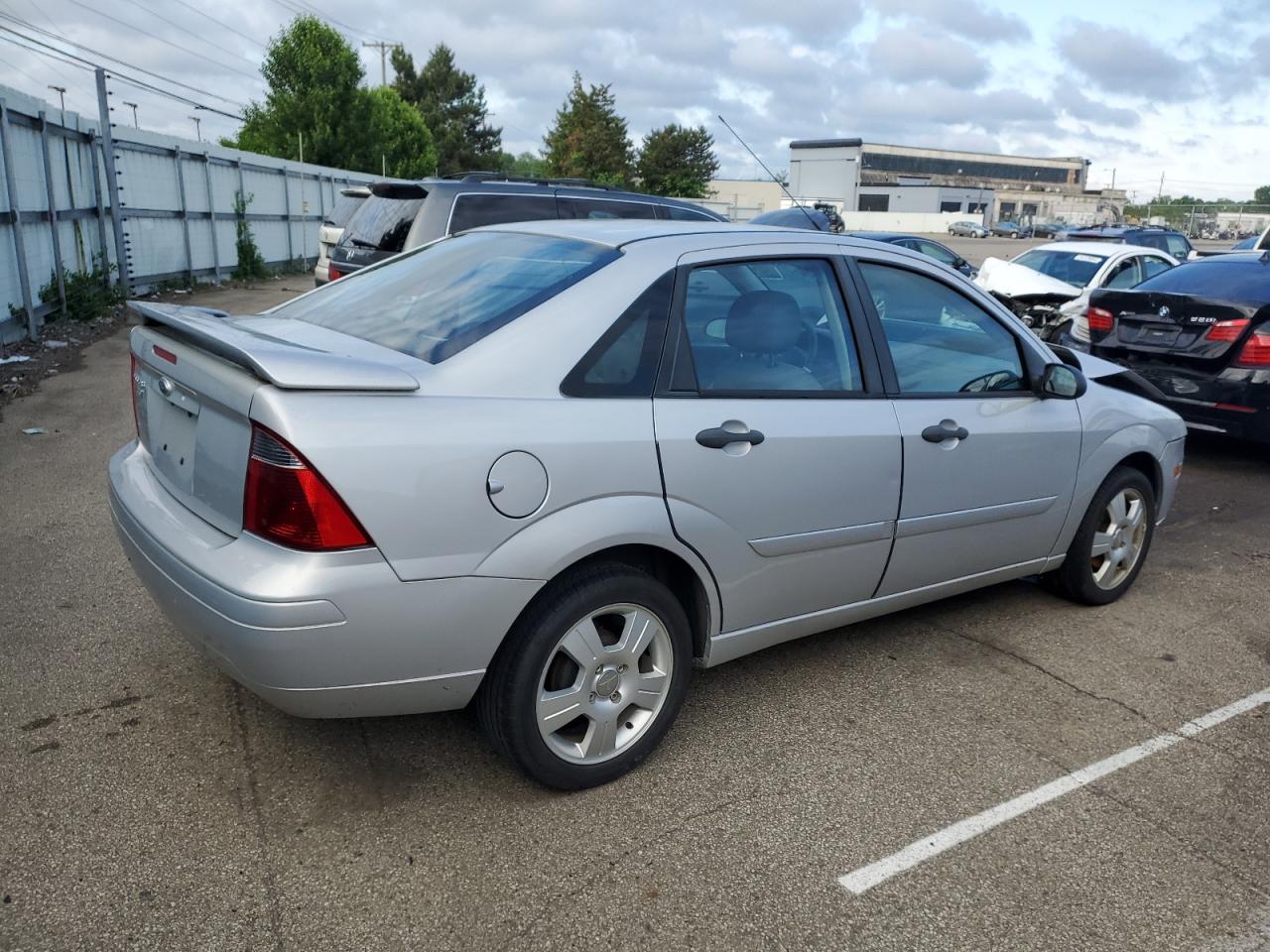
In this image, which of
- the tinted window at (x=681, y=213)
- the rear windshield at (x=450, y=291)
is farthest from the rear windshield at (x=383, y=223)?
the rear windshield at (x=450, y=291)

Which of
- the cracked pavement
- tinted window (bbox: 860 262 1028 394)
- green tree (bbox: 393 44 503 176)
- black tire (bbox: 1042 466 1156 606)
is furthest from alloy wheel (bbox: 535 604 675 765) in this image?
green tree (bbox: 393 44 503 176)

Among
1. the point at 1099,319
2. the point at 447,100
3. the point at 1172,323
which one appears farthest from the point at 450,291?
the point at 447,100

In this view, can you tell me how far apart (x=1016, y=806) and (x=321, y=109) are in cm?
5266

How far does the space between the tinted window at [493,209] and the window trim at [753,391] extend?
200 inches

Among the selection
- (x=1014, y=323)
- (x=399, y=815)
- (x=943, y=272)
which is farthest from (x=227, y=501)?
(x=1014, y=323)

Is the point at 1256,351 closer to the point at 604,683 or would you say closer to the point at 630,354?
the point at 630,354

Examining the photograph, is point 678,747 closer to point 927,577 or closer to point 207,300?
point 927,577

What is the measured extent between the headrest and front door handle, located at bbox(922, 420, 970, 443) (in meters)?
0.63

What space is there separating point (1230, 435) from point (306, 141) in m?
49.9

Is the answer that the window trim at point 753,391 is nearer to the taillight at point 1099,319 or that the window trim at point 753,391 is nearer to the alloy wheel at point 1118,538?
the alloy wheel at point 1118,538

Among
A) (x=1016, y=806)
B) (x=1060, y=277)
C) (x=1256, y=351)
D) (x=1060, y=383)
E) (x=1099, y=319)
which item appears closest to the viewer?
(x=1016, y=806)

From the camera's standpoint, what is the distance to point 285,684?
2600 mm

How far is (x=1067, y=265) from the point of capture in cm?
1281

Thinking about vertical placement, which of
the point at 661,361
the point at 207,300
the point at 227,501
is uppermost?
the point at 661,361
